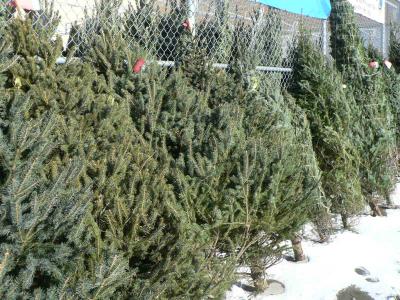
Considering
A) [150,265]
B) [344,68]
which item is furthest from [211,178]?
[344,68]

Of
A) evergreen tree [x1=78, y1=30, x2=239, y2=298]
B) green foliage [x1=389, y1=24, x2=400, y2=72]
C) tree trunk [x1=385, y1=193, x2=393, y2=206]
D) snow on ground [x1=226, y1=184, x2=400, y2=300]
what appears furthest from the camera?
green foliage [x1=389, y1=24, x2=400, y2=72]

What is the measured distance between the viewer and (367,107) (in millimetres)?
5477

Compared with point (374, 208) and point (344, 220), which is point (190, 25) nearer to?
point (344, 220)

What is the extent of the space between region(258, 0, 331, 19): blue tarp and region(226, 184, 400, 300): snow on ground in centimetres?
274

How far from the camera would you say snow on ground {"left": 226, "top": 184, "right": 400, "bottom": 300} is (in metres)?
3.37

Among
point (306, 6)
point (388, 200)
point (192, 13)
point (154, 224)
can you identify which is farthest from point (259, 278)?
point (306, 6)

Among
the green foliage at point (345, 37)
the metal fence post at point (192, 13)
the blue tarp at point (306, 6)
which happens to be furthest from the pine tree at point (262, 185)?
the green foliage at point (345, 37)

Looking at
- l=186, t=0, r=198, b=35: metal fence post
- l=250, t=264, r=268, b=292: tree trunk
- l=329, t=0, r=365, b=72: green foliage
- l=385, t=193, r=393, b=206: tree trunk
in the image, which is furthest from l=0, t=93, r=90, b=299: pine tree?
l=329, t=0, r=365, b=72: green foliage

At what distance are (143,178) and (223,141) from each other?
28.3 inches

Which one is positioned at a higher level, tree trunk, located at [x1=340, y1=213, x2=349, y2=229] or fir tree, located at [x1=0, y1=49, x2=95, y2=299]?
fir tree, located at [x1=0, y1=49, x2=95, y2=299]

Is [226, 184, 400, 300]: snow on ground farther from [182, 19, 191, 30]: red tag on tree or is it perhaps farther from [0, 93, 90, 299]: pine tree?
[182, 19, 191, 30]: red tag on tree

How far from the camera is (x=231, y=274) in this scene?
7.97 ft

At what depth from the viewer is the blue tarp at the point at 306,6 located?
544cm

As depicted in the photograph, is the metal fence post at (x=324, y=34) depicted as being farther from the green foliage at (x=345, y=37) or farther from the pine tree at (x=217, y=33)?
the pine tree at (x=217, y=33)
